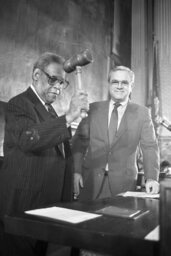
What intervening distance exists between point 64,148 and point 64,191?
322mm

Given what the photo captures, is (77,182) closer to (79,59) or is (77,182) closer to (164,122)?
(79,59)

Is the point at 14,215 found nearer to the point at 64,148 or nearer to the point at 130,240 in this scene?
the point at 130,240

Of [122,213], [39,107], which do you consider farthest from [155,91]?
[122,213]

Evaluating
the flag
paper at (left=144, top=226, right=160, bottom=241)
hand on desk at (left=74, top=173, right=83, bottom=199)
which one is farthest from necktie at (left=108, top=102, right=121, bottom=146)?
the flag

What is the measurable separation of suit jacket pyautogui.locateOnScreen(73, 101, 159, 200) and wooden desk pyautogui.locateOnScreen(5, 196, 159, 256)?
1267 mm

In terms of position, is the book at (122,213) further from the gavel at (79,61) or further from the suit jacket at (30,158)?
the gavel at (79,61)

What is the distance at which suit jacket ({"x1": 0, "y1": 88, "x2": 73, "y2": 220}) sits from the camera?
1.63 metres

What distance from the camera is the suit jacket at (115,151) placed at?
236 cm

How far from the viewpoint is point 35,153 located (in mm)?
1747

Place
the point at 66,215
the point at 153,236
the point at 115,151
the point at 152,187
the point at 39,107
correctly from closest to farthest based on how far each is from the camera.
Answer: the point at 153,236, the point at 66,215, the point at 39,107, the point at 152,187, the point at 115,151

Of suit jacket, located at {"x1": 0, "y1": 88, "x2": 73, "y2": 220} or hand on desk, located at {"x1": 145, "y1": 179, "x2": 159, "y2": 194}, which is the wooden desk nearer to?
suit jacket, located at {"x1": 0, "y1": 88, "x2": 73, "y2": 220}

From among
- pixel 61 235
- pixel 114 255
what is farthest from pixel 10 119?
pixel 114 255

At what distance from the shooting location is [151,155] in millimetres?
2441

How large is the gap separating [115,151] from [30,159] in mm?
918
